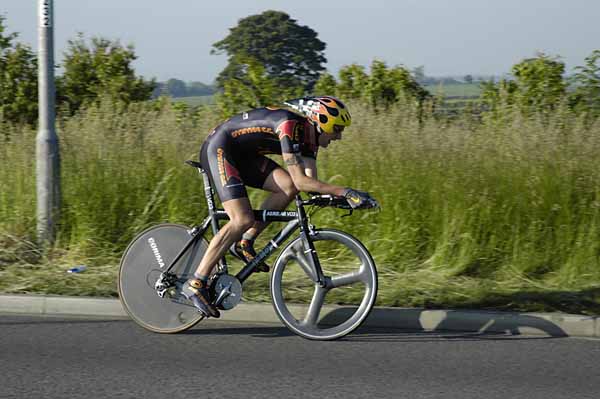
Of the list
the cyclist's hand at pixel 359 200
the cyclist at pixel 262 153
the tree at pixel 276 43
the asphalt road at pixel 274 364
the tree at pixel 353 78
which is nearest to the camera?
the asphalt road at pixel 274 364

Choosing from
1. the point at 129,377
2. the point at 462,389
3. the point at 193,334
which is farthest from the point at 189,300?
the point at 462,389

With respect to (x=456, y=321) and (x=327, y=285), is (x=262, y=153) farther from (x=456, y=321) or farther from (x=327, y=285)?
(x=456, y=321)

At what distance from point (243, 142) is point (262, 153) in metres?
0.21

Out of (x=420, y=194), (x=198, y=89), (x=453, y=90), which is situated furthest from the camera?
(x=198, y=89)

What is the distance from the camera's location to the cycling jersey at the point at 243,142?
6543 mm

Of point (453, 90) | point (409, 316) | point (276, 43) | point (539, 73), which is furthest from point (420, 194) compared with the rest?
point (276, 43)

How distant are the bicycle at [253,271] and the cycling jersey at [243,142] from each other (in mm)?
203

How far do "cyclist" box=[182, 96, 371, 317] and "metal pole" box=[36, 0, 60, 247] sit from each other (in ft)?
9.45

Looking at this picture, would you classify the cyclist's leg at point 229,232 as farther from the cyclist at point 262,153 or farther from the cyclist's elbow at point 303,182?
the cyclist's elbow at point 303,182

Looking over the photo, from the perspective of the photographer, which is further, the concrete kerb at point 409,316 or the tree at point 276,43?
the tree at point 276,43

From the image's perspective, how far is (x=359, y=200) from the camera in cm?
638

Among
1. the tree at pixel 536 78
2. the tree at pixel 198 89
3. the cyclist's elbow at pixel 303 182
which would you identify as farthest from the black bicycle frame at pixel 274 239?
the tree at pixel 198 89

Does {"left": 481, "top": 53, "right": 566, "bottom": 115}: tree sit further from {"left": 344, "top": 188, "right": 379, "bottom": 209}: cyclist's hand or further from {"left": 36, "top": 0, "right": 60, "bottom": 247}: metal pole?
{"left": 344, "top": 188, "right": 379, "bottom": 209}: cyclist's hand

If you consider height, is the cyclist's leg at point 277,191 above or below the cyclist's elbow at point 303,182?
below
